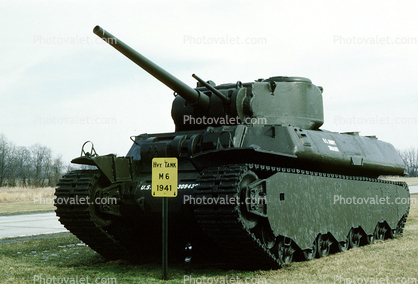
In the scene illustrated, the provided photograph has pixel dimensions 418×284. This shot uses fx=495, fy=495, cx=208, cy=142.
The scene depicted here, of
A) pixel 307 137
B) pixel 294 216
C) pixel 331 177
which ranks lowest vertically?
pixel 294 216

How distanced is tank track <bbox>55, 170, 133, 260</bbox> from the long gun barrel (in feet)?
7.36

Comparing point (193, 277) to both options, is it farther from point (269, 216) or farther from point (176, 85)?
point (176, 85)

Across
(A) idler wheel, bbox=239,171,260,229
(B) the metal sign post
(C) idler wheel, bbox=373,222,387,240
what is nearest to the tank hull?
(A) idler wheel, bbox=239,171,260,229

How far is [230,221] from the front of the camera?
7531 mm

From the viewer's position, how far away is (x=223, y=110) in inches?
406

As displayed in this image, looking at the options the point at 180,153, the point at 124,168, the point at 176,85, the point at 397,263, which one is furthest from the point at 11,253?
the point at 397,263

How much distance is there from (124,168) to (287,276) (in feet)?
12.8

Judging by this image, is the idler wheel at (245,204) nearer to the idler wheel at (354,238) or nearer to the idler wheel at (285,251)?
the idler wheel at (285,251)

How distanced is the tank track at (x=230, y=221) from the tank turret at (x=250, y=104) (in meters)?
2.14

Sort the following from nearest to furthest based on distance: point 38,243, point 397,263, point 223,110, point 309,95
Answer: point 397,263 → point 223,110 → point 309,95 → point 38,243

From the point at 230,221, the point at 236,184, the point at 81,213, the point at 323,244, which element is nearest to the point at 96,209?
the point at 81,213

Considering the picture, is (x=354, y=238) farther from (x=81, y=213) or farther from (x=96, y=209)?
(x=81, y=213)

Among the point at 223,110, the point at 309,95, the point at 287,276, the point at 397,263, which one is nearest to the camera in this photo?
the point at 287,276

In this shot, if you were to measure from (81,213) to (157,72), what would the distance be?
9.68 ft
